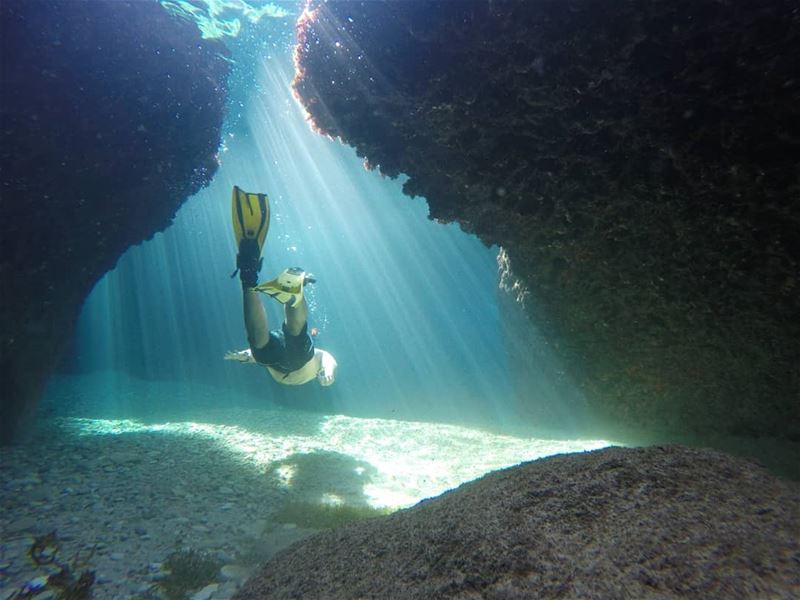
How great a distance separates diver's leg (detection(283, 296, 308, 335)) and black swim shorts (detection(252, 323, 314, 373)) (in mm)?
186

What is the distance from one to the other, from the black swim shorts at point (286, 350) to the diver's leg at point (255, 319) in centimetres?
25

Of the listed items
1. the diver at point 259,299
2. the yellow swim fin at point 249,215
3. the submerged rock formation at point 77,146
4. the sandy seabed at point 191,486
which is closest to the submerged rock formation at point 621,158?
the yellow swim fin at point 249,215

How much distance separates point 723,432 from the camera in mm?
4836

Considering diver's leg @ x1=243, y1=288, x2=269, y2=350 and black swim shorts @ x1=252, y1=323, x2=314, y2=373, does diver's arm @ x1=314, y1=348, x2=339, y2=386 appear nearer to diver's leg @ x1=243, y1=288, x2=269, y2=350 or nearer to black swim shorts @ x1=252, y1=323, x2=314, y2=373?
black swim shorts @ x1=252, y1=323, x2=314, y2=373

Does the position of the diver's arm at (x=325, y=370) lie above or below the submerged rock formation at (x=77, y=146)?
below

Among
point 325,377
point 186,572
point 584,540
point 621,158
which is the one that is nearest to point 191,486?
point 186,572

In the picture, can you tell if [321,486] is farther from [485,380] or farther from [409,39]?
[485,380]

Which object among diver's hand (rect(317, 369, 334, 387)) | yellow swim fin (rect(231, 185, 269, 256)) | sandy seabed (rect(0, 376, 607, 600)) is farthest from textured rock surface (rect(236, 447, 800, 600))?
diver's hand (rect(317, 369, 334, 387))

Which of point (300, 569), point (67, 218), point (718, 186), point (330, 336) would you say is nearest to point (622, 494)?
point (300, 569)

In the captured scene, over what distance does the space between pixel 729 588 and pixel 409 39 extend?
197 inches

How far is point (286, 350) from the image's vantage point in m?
7.52

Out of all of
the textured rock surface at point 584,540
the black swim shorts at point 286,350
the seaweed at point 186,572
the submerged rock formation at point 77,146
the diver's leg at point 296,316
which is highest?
the submerged rock formation at point 77,146

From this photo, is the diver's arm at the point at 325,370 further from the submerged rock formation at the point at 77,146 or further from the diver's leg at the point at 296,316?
the submerged rock formation at the point at 77,146

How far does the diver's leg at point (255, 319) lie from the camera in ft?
21.4
